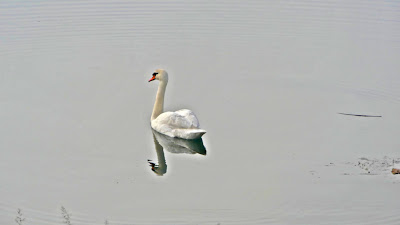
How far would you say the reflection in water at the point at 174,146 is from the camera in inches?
411

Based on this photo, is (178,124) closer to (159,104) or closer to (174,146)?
(174,146)

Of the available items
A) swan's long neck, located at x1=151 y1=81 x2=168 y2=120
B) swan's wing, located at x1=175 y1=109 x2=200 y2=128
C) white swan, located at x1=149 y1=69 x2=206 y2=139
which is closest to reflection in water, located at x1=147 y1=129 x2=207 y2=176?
white swan, located at x1=149 y1=69 x2=206 y2=139

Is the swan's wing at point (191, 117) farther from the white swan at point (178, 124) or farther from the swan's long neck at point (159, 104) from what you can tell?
the swan's long neck at point (159, 104)

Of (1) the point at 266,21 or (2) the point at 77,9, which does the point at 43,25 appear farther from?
(1) the point at 266,21

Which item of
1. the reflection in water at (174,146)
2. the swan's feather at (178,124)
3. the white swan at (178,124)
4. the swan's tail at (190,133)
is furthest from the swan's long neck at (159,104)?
the swan's tail at (190,133)

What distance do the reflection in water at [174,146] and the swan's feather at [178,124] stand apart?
74 millimetres

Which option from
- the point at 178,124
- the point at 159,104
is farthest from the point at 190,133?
the point at 159,104

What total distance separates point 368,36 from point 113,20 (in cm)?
530

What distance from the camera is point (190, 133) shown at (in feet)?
35.3

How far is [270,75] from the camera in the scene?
42.6 ft

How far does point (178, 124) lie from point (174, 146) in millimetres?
339

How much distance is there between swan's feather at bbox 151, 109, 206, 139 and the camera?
426 inches

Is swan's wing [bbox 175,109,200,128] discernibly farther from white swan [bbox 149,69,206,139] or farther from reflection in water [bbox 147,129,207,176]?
reflection in water [bbox 147,129,207,176]

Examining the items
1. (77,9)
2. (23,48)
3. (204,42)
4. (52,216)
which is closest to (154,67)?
(204,42)
